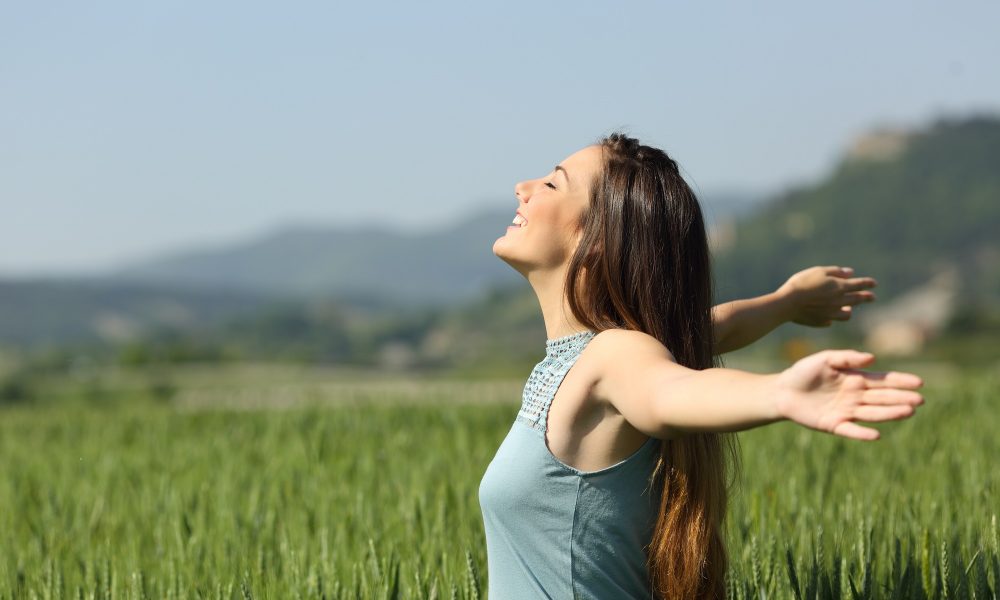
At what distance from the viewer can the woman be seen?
7.13ft

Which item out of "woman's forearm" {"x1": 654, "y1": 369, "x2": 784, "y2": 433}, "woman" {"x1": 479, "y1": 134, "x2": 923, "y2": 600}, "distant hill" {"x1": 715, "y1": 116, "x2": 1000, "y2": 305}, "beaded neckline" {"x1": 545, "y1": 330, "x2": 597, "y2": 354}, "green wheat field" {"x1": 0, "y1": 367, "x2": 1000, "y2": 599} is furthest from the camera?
"distant hill" {"x1": 715, "y1": 116, "x2": 1000, "y2": 305}

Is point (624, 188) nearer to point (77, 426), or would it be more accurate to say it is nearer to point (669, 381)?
point (669, 381)

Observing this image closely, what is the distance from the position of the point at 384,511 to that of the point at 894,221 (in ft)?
513

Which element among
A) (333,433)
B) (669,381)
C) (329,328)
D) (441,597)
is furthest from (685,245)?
(329,328)

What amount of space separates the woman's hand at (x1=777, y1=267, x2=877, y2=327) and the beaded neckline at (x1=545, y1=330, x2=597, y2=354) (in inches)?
31.7

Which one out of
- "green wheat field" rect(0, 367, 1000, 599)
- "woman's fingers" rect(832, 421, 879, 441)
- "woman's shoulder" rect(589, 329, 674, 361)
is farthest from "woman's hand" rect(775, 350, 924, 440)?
"green wheat field" rect(0, 367, 1000, 599)

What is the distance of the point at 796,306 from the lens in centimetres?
296

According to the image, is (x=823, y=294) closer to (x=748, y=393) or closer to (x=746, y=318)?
(x=746, y=318)

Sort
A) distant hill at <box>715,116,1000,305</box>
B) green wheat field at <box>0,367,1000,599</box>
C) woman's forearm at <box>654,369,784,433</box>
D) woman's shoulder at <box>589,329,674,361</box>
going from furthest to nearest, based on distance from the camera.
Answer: distant hill at <box>715,116,1000,305</box>, green wheat field at <box>0,367,1000,599</box>, woman's shoulder at <box>589,329,674,361</box>, woman's forearm at <box>654,369,784,433</box>

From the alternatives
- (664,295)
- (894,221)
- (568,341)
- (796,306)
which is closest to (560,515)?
(568,341)

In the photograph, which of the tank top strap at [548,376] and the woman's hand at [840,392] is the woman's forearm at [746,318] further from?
the woman's hand at [840,392]

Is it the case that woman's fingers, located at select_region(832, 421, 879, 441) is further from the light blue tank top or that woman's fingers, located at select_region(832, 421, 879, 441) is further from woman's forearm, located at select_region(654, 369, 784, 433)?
the light blue tank top

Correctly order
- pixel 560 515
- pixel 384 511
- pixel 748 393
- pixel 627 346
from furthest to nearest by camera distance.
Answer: pixel 384 511
pixel 560 515
pixel 627 346
pixel 748 393

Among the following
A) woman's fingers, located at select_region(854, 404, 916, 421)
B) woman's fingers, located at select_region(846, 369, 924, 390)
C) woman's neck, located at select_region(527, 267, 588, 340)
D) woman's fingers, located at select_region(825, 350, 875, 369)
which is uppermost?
woman's neck, located at select_region(527, 267, 588, 340)
